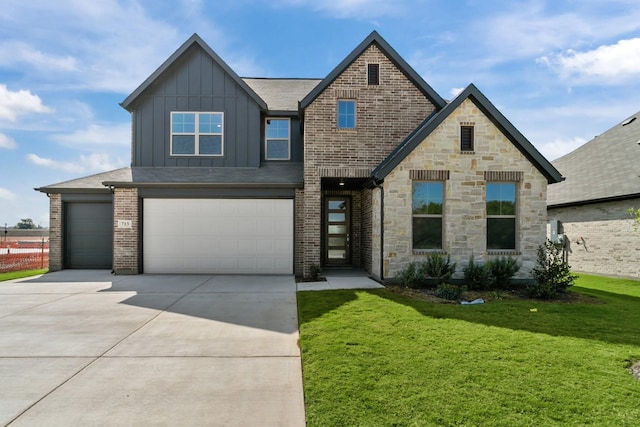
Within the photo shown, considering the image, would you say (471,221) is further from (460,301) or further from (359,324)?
(359,324)

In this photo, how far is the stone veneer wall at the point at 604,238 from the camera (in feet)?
39.0

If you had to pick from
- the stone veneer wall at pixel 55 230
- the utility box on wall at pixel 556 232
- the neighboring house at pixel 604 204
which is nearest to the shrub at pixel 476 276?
the neighboring house at pixel 604 204

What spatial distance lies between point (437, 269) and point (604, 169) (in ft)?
35.2

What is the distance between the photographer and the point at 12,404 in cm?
353

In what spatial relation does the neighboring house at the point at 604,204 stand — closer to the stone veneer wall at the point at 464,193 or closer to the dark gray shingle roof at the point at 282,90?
the stone veneer wall at the point at 464,193

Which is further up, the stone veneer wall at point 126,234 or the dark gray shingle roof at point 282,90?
the dark gray shingle roof at point 282,90

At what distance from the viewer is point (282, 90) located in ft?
51.1

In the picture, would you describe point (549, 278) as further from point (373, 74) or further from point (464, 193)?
point (373, 74)

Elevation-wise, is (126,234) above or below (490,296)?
above

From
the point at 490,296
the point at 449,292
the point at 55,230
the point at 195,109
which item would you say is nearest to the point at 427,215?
the point at 449,292

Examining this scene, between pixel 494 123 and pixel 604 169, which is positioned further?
pixel 604 169

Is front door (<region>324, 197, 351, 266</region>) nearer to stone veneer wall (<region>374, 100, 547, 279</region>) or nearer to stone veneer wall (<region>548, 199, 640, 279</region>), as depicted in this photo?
stone veneer wall (<region>374, 100, 547, 279</region>)

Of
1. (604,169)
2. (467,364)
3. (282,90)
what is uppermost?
(282,90)

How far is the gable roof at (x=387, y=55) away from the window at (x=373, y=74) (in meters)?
0.53
